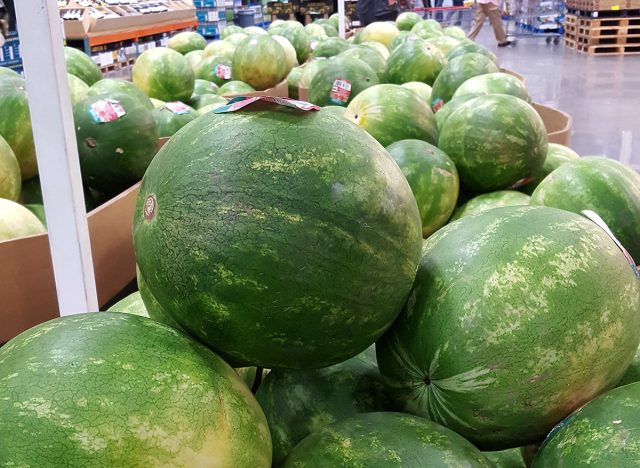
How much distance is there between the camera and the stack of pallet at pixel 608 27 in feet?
37.6

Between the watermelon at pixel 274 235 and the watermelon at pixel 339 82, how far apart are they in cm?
214

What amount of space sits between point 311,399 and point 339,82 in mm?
2172

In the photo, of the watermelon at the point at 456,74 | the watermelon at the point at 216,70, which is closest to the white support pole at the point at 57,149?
the watermelon at the point at 456,74

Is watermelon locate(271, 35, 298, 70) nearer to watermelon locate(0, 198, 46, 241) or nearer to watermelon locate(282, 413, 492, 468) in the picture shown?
watermelon locate(0, 198, 46, 241)

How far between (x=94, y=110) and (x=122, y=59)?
5282 millimetres

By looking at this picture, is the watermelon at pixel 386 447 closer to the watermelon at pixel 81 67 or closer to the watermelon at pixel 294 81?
the watermelon at pixel 81 67

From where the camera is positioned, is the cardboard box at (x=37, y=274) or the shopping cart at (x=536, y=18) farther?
the shopping cart at (x=536, y=18)

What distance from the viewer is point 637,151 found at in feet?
18.2

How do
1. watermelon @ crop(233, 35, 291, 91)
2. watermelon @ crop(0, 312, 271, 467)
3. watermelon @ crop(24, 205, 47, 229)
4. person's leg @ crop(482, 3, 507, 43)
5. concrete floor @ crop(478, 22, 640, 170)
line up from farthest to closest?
person's leg @ crop(482, 3, 507, 43) < concrete floor @ crop(478, 22, 640, 170) < watermelon @ crop(233, 35, 291, 91) < watermelon @ crop(24, 205, 47, 229) < watermelon @ crop(0, 312, 271, 467)

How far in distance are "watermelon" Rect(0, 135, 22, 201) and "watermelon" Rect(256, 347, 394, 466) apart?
4.24ft

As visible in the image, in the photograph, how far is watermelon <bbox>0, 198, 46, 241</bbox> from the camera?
5.62 feet

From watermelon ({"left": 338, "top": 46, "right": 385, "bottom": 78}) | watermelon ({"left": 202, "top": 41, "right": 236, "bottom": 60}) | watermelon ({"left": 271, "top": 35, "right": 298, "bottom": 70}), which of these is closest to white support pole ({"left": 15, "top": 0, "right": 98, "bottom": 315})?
watermelon ({"left": 338, "top": 46, "right": 385, "bottom": 78})

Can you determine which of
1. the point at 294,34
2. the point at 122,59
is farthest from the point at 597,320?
the point at 122,59

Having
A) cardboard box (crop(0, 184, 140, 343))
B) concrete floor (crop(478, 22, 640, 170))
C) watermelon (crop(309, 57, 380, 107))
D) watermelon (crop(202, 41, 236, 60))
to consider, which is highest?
watermelon (crop(202, 41, 236, 60))
